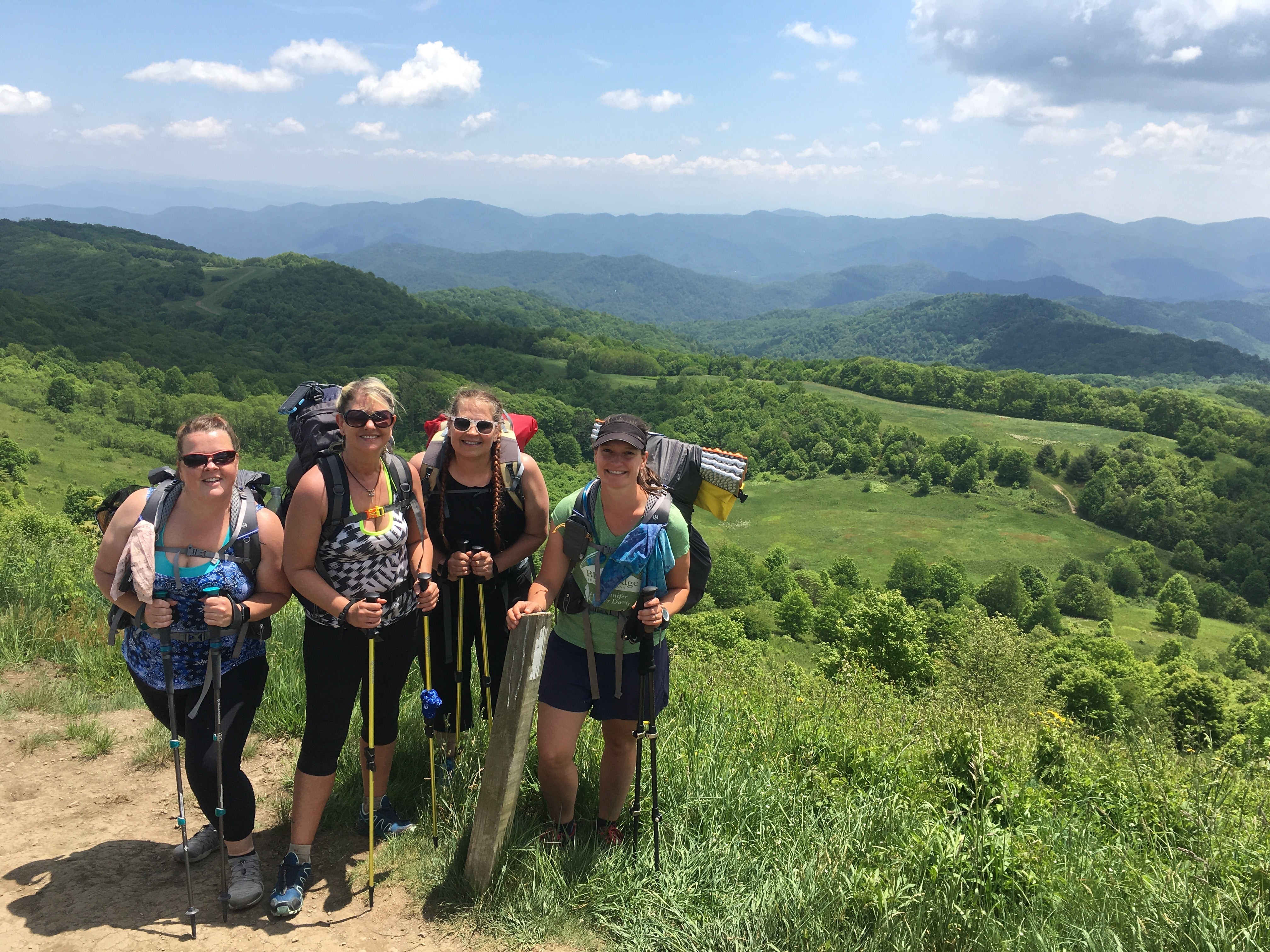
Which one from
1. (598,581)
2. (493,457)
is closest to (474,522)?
(493,457)

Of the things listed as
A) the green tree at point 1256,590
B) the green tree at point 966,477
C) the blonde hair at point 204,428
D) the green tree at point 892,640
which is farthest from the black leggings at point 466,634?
the green tree at point 966,477

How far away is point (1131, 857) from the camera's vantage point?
3234 millimetres

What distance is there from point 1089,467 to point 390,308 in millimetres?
143705

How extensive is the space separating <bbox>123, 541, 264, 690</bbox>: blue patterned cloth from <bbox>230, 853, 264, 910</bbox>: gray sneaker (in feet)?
2.71

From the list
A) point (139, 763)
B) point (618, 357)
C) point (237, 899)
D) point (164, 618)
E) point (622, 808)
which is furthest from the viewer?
point (618, 357)

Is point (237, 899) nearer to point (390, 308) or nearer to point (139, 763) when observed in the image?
point (139, 763)

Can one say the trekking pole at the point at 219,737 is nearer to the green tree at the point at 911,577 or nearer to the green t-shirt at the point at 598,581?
the green t-shirt at the point at 598,581

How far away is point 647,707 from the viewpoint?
3.50 metres

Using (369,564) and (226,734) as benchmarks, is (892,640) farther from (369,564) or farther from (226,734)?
(226,734)

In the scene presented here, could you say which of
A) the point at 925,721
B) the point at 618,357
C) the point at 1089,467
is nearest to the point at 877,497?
the point at 1089,467

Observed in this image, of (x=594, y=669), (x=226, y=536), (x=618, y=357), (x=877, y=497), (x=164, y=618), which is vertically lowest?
(x=877, y=497)

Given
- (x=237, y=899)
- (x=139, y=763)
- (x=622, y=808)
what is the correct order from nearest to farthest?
(x=237, y=899) < (x=622, y=808) < (x=139, y=763)

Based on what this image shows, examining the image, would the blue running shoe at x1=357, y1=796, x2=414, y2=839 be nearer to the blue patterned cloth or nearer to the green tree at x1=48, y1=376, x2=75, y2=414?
the blue patterned cloth

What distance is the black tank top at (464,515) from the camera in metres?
3.75
